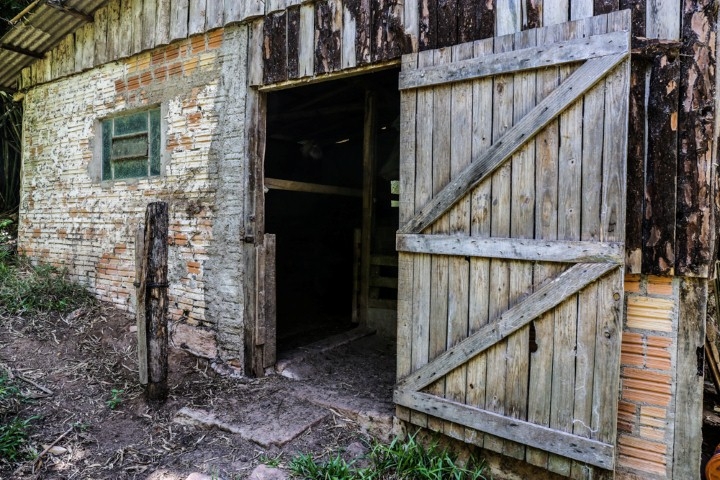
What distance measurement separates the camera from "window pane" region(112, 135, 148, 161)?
5.14m

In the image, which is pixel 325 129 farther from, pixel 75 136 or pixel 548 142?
pixel 548 142

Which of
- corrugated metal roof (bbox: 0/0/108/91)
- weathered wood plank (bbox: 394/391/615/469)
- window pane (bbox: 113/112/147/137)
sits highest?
corrugated metal roof (bbox: 0/0/108/91)

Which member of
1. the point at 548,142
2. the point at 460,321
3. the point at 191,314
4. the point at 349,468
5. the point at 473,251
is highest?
the point at 548,142

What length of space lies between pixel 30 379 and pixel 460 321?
4.16 metres

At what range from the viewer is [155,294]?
146 inches

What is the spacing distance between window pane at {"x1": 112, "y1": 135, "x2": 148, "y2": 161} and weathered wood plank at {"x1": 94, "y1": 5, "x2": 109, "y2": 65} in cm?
105

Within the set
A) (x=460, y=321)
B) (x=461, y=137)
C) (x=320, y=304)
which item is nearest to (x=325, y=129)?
(x=320, y=304)

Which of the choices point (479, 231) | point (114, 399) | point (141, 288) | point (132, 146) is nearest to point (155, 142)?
point (132, 146)

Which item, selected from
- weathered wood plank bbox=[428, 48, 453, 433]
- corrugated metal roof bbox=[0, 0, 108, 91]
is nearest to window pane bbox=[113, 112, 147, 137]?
corrugated metal roof bbox=[0, 0, 108, 91]

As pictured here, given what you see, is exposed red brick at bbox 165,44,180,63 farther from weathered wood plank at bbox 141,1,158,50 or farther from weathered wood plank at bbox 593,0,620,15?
weathered wood plank at bbox 593,0,620,15

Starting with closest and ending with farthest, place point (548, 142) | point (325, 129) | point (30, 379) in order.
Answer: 1. point (548, 142)
2. point (30, 379)
3. point (325, 129)

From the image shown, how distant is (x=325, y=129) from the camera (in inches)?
291

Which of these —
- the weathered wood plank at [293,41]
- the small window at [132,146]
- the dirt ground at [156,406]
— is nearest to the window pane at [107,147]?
the small window at [132,146]

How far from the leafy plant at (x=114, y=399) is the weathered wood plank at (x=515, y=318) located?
2.69 metres
